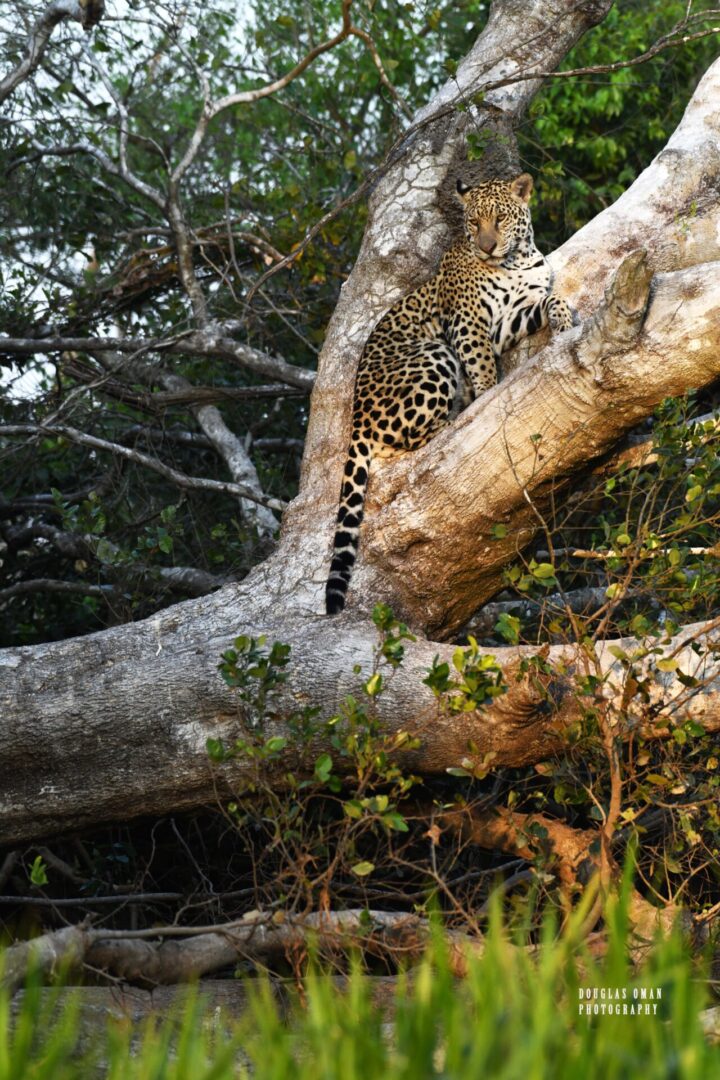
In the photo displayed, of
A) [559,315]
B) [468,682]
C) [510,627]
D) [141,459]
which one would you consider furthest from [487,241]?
[468,682]

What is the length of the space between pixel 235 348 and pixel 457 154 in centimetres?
157

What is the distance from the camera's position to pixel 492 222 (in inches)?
278

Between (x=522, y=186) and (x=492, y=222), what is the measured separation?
0.47m

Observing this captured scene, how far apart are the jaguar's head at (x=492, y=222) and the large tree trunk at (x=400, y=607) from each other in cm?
87

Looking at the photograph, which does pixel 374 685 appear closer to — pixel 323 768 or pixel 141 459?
pixel 323 768

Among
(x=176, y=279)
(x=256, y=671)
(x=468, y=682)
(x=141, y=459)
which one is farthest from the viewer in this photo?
(x=176, y=279)

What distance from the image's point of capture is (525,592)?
5164 mm

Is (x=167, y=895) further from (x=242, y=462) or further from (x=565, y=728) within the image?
(x=242, y=462)

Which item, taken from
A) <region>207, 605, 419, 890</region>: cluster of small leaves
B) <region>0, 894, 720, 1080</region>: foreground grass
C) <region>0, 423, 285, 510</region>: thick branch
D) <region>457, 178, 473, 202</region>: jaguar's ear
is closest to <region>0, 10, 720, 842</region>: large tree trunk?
<region>207, 605, 419, 890</region>: cluster of small leaves

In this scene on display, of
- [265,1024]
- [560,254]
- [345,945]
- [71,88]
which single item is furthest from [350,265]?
[265,1024]

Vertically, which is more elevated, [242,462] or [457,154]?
[457,154]

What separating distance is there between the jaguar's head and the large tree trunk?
87 centimetres

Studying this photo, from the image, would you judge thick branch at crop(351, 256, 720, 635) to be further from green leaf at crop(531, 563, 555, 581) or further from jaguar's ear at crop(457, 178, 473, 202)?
jaguar's ear at crop(457, 178, 473, 202)

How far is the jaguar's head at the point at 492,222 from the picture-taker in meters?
7.01
